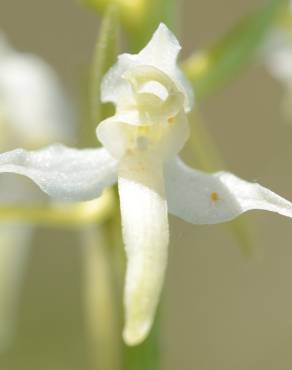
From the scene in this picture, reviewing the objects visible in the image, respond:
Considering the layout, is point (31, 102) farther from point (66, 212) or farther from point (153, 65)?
point (153, 65)

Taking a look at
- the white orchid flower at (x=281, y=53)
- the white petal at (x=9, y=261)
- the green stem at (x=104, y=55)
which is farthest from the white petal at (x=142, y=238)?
Answer: the white petal at (x=9, y=261)

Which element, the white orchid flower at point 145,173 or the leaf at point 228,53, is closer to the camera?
the white orchid flower at point 145,173

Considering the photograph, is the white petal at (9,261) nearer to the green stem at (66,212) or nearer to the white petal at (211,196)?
the green stem at (66,212)

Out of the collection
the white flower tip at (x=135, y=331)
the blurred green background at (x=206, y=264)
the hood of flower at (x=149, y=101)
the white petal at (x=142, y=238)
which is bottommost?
the white flower tip at (x=135, y=331)

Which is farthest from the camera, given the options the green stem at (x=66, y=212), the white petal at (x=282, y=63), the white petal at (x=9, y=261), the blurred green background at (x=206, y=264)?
the blurred green background at (x=206, y=264)

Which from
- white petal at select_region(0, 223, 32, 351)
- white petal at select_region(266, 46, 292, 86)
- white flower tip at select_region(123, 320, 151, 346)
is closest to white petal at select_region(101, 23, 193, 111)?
white flower tip at select_region(123, 320, 151, 346)

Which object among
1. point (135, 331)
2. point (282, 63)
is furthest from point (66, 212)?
point (282, 63)

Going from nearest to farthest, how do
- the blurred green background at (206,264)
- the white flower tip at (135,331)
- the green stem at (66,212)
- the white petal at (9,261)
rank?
the white flower tip at (135,331)
the green stem at (66,212)
the white petal at (9,261)
the blurred green background at (206,264)
